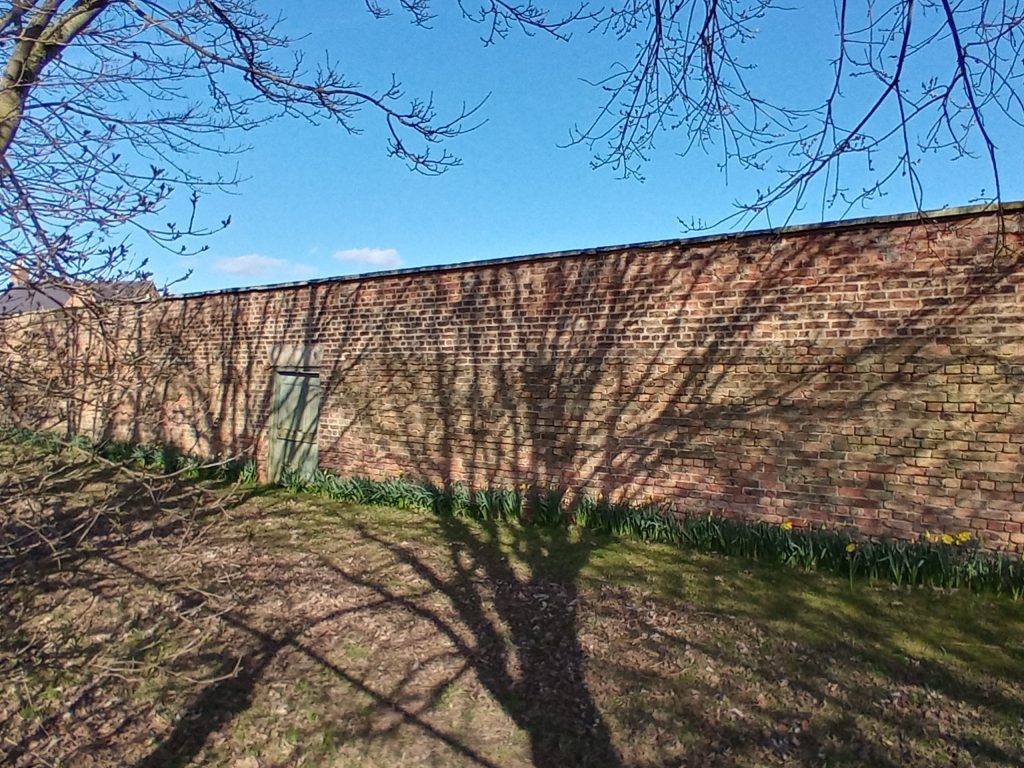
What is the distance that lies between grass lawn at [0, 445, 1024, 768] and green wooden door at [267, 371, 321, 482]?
3.78 meters

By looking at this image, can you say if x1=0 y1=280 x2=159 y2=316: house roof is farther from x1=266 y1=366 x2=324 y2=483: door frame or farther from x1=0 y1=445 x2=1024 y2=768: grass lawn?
x1=266 y1=366 x2=324 y2=483: door frame

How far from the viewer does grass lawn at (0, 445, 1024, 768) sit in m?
3.79

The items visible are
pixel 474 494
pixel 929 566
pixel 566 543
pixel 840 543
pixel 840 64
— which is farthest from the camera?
pixel 474 494

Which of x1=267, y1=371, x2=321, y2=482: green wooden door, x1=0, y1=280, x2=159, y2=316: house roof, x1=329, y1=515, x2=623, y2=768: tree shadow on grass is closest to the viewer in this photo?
x1=0, y1=280, x2=159, y2=316: house roof

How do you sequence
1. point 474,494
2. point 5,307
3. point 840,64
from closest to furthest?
point 840,64 → point 5,307 → point 474,494

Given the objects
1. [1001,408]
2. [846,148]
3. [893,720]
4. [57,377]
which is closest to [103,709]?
[57,377]

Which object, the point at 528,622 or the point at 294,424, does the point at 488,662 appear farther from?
the point at 294,424

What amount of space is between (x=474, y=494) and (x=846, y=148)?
20.5 feet

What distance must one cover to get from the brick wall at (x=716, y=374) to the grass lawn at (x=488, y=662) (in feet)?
3.06

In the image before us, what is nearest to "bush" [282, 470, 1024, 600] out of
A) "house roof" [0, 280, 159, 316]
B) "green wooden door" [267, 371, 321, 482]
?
"green wooden door" [267, 371, 321, 482]

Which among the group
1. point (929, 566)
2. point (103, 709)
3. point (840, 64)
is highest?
point (840, 64)

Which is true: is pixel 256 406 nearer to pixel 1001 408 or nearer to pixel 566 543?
pixel 566 543

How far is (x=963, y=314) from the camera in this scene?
5.58 meters

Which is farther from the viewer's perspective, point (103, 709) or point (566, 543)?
point (566, 543)
